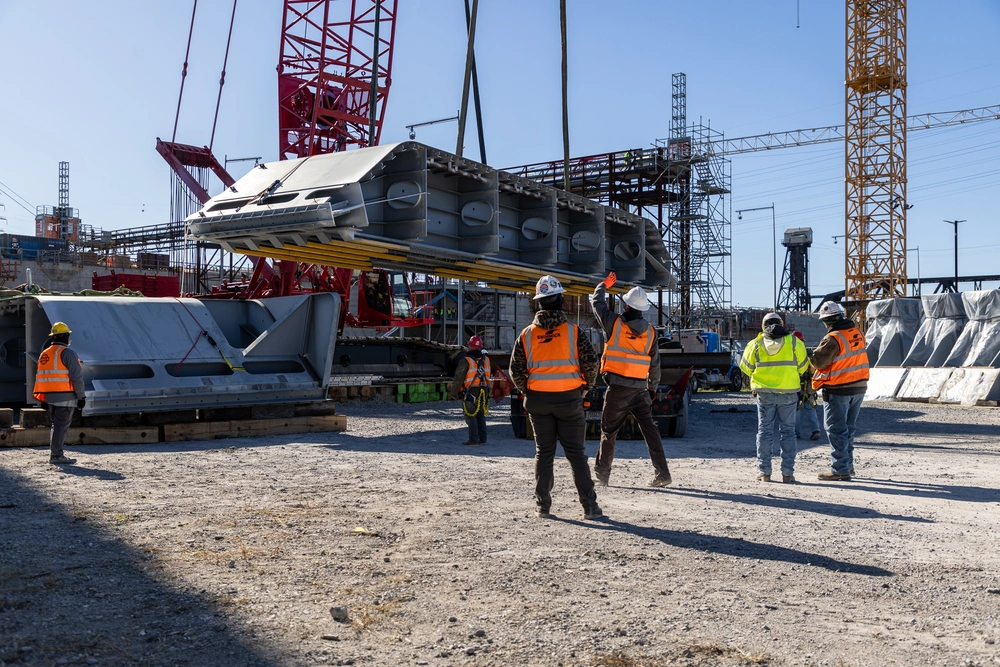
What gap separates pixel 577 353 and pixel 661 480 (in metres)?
2.31

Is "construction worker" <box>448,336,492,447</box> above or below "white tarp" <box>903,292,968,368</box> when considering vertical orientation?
below

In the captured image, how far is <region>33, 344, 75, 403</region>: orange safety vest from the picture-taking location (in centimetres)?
1043

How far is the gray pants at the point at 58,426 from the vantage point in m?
10.2

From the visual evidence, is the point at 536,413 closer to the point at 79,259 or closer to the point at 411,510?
the point at 411,510

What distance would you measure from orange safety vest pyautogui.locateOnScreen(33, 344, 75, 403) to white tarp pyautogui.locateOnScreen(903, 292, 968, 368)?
22903 millimetres

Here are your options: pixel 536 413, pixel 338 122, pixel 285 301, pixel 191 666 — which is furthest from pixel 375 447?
pixel 338 122

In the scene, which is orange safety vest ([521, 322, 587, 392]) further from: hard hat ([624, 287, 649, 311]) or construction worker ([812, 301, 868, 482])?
construction worker ([812, 301, 868, 482])

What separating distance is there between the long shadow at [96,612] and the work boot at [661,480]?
4871 mm

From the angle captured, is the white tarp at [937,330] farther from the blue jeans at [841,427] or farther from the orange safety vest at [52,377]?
the orange safety vest at [52,377]


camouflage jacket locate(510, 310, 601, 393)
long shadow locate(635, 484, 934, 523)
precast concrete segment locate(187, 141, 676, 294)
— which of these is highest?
precast concrete segment locate(187, 141, 676, 294)

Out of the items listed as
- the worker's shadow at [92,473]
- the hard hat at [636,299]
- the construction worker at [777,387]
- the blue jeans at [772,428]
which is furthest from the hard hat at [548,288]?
the worker's shadow at [92,473]

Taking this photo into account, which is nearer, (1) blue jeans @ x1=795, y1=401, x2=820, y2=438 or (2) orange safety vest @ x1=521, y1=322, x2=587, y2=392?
(2) orange safety vest @ x1=521, y1=322, x2=587, y2=392

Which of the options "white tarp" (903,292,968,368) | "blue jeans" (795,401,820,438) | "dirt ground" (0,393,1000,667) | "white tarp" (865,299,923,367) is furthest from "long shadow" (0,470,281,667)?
"white tarp" (865,299,923,367)

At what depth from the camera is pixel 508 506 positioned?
7.61 m
